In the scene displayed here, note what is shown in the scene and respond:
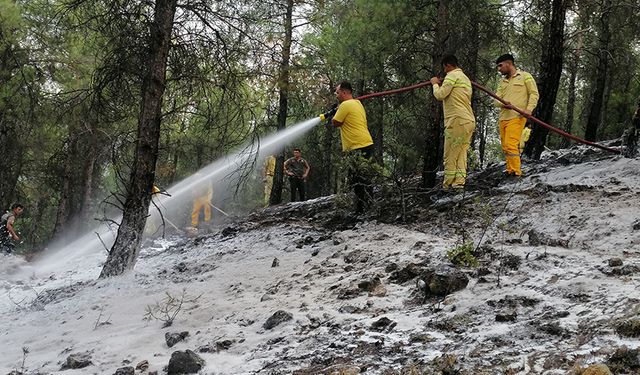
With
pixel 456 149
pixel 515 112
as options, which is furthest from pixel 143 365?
pixel 515 112

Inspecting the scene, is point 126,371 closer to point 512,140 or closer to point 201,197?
point 512,140

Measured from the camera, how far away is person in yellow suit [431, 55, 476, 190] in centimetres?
676

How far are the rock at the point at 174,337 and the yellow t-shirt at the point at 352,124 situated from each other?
3822 mm

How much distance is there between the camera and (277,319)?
3.83 meters

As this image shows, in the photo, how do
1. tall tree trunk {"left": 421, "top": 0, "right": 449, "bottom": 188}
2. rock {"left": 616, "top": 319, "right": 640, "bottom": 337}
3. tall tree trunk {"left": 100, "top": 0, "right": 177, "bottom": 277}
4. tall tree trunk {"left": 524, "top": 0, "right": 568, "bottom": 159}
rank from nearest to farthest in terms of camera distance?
rock {"left": 616, "top": 319, "right": 640, "bottom": 337} < tall tree trunk {"left": 100, "top": 0, "right": 177, "bottom": 277} < tall tree trunk {"left": 421, "top": 0, "right": 449, "bottom": 188} < tall tree trunk {"left": 524, "top": 0, "right": 568, "bottom": 159}

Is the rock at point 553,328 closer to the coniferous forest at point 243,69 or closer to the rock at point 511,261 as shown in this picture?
the rock at point 511,261

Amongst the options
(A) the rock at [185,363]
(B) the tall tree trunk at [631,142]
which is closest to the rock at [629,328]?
(A) the rock at [185,363]

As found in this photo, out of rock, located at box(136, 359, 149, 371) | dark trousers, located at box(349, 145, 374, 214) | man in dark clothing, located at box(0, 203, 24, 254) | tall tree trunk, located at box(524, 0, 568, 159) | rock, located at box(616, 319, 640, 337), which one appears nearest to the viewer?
rock, located at box(616, 319, 640, 337)

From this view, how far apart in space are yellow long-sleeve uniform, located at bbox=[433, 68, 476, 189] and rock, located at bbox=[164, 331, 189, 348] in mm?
4048

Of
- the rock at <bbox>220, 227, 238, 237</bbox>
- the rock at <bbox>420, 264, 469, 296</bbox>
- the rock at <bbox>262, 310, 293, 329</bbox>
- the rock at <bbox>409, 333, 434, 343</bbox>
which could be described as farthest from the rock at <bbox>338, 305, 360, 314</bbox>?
the rock at <bbox>220, 227, 238, 237</bbox>

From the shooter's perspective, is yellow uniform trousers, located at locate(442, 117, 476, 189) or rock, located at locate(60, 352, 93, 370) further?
yellow uniform trousers, located at locate(442, 117, 476, 189)

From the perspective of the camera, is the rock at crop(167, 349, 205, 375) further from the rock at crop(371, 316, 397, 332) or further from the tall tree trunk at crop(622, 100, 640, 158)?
the tall tree trunk at crop(622, 100, 640, 158)

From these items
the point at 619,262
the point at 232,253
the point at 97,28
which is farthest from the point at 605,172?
the point at 97,28

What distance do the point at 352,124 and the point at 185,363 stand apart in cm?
450
